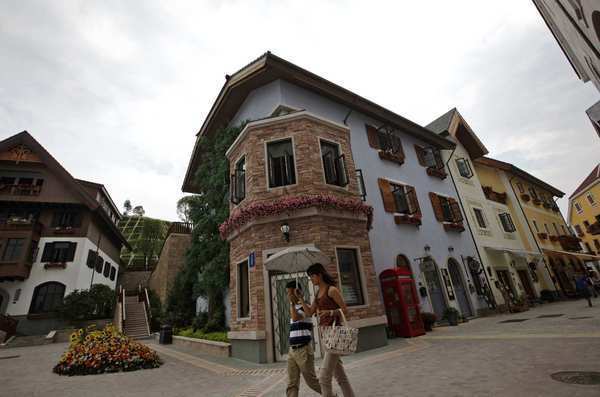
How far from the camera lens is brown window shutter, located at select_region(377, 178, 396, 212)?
1274 cm

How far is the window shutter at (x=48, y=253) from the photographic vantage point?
20328mm

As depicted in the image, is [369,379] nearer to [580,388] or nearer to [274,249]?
[580,388]

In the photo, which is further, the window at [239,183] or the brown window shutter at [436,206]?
the brown window shutter at [436,206]

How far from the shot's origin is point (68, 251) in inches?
829

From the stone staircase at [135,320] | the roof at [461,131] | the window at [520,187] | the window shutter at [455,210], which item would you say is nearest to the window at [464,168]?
the roof at [461,131]

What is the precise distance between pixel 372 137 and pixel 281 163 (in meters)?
6.59

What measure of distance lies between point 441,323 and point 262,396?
1034 centimetres

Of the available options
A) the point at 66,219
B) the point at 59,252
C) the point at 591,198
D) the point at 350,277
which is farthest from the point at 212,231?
the point at 591,198

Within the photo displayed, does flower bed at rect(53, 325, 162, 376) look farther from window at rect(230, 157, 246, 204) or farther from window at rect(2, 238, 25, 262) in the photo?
window at rect(2, 238, 25, 262)

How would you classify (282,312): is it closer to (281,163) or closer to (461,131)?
(281,163)

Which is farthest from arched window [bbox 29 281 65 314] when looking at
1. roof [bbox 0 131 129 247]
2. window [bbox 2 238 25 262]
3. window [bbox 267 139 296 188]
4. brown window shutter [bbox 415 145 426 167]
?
brown window shutter [bbox 415 145 426 167]

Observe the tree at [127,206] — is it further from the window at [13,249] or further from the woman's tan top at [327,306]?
the woman's tan top at [327,306]

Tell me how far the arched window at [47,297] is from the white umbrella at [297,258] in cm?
2107

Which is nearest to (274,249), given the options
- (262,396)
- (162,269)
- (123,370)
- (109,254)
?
(262,396)
